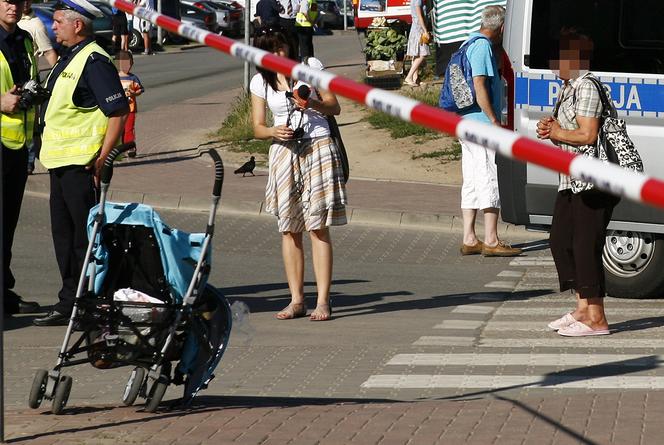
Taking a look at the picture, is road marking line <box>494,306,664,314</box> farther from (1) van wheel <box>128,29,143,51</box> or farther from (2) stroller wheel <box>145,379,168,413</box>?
(1) van wheel <box>128,29,143,51</box>

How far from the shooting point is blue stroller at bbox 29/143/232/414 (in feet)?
20.2

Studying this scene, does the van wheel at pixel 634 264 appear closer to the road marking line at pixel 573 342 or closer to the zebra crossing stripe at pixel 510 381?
the road marking line at pixel 573 342

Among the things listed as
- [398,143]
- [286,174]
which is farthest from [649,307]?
[398,143]

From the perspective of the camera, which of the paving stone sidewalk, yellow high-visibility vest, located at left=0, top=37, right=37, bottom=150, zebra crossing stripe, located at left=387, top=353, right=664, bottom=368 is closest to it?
the paving stone sidewalk

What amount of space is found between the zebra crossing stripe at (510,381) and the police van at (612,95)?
233 cm

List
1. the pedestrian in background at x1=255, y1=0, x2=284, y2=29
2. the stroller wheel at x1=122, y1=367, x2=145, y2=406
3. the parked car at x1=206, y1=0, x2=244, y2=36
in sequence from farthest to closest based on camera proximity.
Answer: the parked car at x1=206, y1=0, x2=244, y2=36, the pedestrian in background at x1=255, y1=0, x2=284, y2=29, the stroller wheel at x1=122, y1=367, x2=145, y2=406

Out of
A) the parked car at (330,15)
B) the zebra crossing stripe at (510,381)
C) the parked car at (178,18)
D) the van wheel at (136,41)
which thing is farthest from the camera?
the parked car at (330,15)

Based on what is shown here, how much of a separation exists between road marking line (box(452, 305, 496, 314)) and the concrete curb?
11.4 ft

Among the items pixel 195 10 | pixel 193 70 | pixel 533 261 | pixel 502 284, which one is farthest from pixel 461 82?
pixel 195 10

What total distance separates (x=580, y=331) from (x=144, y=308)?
3.32 m

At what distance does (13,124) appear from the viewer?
884cm

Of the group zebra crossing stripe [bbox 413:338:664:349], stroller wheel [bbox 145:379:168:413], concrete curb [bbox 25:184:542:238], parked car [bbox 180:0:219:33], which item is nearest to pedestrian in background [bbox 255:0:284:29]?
concrete curb [bbox 25:184:542:238]

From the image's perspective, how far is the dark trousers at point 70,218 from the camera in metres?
8.66

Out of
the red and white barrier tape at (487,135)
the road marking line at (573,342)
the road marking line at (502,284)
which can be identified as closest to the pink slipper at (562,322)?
the road marking line at (573,342)
